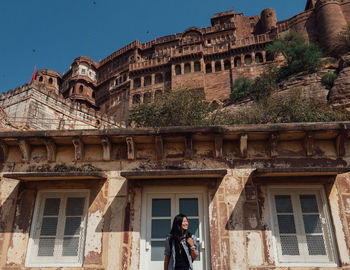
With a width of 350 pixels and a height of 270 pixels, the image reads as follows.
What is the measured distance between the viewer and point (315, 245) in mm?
5742

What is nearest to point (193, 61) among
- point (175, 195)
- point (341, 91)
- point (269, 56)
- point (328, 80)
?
point (269, 56)

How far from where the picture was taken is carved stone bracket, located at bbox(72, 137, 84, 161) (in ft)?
20.8

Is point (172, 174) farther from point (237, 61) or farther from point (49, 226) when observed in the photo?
point (237, 61)

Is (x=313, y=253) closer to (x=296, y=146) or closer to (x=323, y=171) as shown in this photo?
(x=323, y=171)


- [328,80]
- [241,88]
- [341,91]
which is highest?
[241,88]

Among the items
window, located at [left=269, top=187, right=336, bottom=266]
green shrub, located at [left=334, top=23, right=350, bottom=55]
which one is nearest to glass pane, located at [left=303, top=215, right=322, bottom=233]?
window, located at [left=269, top=187, right=336, bottom=266]

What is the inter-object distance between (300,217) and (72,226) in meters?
4.15

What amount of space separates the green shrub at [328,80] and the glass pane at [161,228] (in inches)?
834

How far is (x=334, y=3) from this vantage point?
39562mm

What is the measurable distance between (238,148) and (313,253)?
7.32ft

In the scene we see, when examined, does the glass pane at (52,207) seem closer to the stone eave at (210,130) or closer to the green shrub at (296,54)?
the stone eave at (210,130)

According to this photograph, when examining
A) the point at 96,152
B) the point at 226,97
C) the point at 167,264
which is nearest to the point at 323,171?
the point at 167,264

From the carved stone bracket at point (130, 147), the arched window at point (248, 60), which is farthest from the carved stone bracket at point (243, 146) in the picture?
the arched window at point (248, 60)

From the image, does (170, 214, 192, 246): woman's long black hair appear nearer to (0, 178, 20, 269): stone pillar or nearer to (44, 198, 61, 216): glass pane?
(44, 198, 61, 216): glass pane
